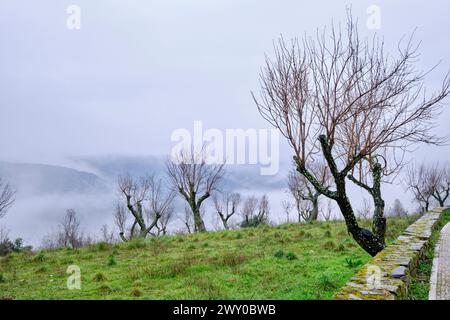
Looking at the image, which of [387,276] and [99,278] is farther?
[99,278]

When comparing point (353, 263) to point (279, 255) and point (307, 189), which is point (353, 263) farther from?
point (307, 189)

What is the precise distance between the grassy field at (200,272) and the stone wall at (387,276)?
2.80 ft

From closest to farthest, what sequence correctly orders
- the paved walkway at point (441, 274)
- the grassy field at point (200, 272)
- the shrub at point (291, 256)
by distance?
the paved walkway at point (441, 274) < the grassy field at point (200, 272) < the shrub at point (291, 256)

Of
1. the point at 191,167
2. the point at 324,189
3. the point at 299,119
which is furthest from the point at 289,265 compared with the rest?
the point at 191,167

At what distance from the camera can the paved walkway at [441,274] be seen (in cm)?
471

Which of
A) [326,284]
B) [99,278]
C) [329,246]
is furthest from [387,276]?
[99,278]

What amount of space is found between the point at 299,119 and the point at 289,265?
11.1 feet

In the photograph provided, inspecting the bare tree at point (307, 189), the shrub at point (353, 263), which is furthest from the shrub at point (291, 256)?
the bare tree at point (307, 189)

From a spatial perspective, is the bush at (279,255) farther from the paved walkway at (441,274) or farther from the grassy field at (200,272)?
the paved walkway at (441,274)

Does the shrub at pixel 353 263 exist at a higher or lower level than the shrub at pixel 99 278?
higher

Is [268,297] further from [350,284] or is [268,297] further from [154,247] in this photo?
[154,247]

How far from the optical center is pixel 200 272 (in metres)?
7.86

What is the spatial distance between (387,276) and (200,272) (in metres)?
4.20
